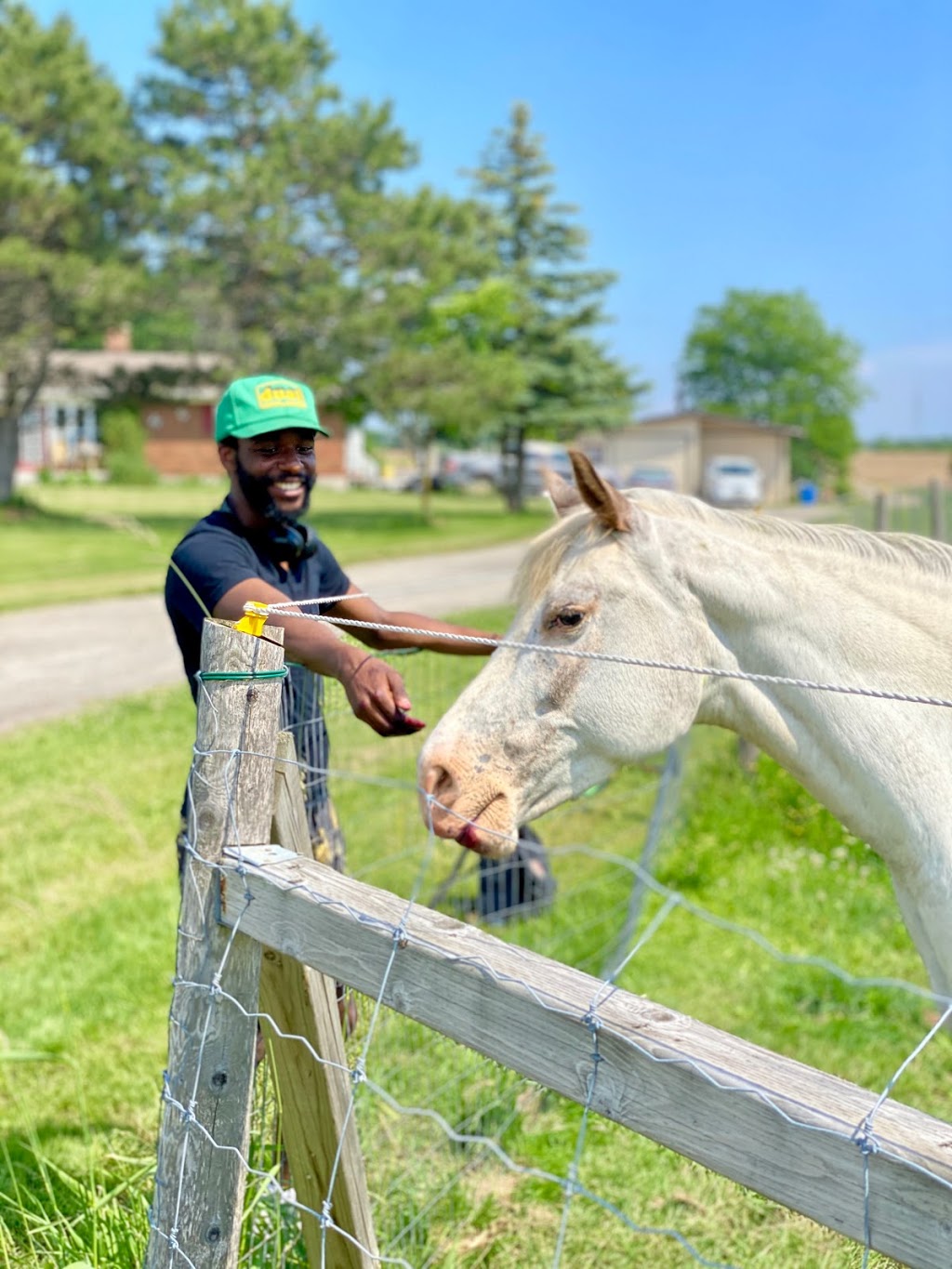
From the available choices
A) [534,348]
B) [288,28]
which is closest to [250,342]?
[288,28]

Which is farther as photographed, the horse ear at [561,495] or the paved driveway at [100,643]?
the paved driveway at [100,643]

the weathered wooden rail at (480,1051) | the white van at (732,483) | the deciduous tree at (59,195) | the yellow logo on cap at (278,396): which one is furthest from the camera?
the white van at (732,483)

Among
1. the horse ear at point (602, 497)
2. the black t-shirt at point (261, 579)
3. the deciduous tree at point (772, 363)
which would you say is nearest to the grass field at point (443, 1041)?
the black t-shirt at point (261, 579)

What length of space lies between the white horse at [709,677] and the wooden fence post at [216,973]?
16.7 inches

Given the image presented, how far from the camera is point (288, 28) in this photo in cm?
2803

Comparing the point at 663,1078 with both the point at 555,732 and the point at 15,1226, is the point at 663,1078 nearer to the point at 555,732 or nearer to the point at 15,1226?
the point at 555,732

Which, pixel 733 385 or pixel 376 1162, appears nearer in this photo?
pixel 376 1162

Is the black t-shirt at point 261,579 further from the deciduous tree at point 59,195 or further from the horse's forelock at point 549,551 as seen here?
the deciduous tree at point 59,195

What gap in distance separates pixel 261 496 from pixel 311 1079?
1.46 m

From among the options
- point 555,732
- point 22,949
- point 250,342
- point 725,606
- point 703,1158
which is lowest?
point 22,949

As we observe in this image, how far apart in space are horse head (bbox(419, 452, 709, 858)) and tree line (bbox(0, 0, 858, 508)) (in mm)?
23359

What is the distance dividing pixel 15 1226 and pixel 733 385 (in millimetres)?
82644

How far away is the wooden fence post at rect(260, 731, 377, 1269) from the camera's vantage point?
2160 millimetres

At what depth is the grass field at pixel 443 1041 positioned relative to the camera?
305cm
